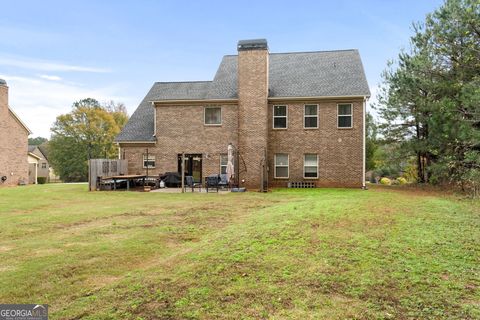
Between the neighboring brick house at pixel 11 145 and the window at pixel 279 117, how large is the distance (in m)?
21.2

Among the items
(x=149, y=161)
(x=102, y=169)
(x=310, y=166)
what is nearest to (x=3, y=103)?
(x=102, y=169)

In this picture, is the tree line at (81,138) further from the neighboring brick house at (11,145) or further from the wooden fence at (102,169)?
the wooden fence at (102,169)

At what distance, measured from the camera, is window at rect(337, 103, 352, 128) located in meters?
21.2

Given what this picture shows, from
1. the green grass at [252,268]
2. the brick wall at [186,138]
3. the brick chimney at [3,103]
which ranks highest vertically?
the brick chimney at [3,103]

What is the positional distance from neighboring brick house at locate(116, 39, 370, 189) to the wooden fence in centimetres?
100

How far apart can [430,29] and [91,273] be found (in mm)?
20323

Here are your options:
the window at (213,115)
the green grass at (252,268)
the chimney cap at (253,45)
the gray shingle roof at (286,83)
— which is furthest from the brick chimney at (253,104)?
the green grass at (252,268)

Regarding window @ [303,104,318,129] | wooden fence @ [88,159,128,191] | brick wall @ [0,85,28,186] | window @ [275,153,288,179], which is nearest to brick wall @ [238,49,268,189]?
window @ [275,153,288,179]

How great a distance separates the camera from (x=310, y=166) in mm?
21797

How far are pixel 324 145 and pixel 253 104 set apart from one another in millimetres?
4947

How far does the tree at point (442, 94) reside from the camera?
13.7m

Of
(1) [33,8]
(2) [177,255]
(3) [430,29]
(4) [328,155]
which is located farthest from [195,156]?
(2) [177,255]

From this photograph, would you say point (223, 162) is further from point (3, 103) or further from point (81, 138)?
point (81, 138)

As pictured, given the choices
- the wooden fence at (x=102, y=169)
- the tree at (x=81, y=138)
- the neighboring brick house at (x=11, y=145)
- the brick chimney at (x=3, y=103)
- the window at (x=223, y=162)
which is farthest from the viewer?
the tree at (x=81, y=138)
